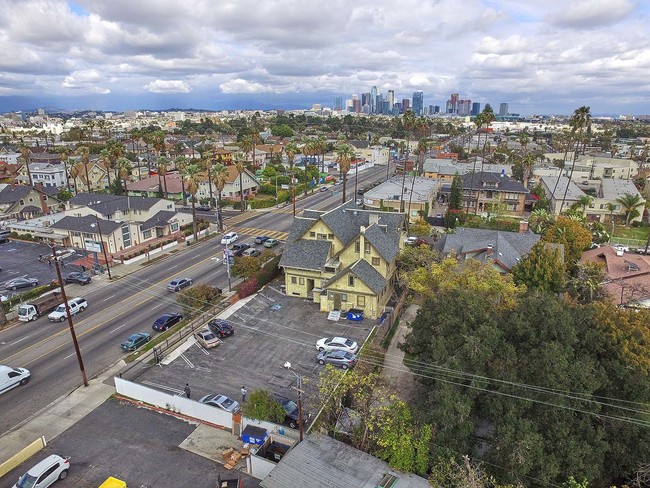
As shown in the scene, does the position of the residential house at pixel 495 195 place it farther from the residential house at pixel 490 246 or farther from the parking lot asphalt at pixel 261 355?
the parking lot asphalt at pixel 261 355

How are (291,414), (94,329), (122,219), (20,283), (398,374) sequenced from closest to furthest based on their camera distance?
(291,414) < (398,374) < (94,329) < (20,283) < (122,219)

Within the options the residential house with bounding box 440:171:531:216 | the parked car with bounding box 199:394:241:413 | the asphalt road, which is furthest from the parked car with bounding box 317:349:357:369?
the residential house with bounding box 440:171:531:216

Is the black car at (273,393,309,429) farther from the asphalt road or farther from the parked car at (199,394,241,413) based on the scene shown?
the asphalt road

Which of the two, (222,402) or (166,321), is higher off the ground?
(222,402)

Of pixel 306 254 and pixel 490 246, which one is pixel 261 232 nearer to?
pixel 306 254

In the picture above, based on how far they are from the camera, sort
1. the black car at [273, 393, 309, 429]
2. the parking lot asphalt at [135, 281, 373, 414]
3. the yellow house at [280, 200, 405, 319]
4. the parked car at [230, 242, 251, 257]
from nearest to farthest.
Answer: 1. the black car at [273, 393, 309, 429]
2. the parking lot asphalt at [135, 281, 373, 414]
3. the yellow house at [280, 200, 405, 319]
4. the parked car at [230, 242, 251, 257]

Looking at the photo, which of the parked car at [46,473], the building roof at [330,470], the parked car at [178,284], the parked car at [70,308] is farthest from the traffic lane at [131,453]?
the parked car at [178,284]

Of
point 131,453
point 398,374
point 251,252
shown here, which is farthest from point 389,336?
point 251,252
